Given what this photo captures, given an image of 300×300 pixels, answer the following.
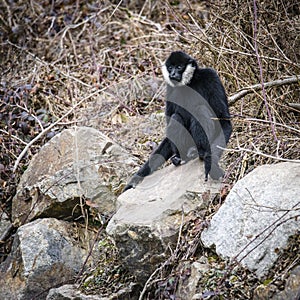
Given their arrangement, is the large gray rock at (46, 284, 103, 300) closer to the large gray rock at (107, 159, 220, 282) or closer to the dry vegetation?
the large gray rock at (107, 159, 220, 282)

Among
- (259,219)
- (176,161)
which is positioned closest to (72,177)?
(176,161)

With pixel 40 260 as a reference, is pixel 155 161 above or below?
above

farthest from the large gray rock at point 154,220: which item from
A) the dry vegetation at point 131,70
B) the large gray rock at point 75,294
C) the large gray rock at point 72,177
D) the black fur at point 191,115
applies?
the large gray rock at point 72,177

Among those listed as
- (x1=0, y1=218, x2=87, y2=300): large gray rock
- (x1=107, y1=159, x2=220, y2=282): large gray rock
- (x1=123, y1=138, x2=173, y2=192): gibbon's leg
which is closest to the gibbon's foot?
(x1=123, y1=138, x2=173, y2=192): gibbon's leg

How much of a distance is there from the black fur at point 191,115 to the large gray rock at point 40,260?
973 mm

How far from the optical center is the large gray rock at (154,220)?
4.81m

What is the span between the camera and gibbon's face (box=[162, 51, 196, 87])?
5.79m

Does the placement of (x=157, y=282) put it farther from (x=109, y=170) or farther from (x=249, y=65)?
(x=249, y=65)

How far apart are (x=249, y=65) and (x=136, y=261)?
2.67 m

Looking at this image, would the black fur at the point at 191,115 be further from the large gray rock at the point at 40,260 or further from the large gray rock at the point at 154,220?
the large gray rock at the point at 40,260

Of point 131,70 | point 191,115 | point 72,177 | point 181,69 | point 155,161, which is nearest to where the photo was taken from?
point 191,115

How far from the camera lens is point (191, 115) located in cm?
568

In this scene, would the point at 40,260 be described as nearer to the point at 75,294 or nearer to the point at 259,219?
the point at 75,294

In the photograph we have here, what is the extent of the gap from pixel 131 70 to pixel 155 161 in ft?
11.3
